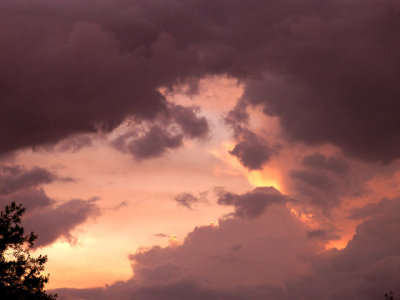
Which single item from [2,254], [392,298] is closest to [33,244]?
[2,254]

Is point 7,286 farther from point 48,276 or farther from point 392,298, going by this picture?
point 392,298

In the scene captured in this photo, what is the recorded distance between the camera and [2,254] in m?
60.3

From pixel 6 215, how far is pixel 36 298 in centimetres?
745

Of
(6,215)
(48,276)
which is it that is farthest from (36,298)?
(6,215)

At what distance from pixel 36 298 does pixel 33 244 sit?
451cm

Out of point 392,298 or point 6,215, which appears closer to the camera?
point 6,215

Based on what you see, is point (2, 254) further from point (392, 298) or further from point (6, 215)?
point (392, 298)

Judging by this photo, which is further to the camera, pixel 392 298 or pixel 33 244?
pixel 392 298

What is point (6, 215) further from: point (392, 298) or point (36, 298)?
point (392, 298)

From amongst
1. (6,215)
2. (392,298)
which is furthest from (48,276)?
(392,298)

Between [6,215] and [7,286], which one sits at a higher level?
[6,215]

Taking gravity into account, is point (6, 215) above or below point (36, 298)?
above

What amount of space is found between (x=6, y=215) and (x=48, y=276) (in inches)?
248

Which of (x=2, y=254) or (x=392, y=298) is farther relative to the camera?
(x=392, y=298)
